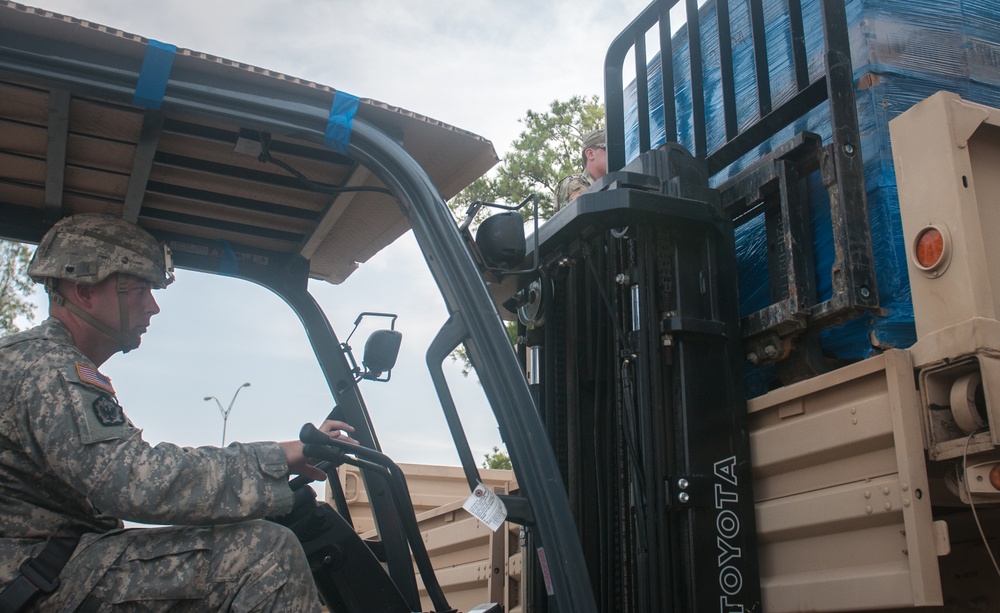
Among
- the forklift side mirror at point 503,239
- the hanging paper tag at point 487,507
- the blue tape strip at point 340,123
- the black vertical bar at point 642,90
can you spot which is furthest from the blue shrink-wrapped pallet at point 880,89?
the blue tape strip at point 340,123

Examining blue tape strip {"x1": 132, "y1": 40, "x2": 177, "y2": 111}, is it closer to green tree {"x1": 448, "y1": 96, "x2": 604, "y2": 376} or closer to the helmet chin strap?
the helmet chin strap

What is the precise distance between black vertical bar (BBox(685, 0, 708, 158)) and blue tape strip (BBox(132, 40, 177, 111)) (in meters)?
1.70

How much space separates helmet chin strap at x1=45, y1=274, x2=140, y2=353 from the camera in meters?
2.36

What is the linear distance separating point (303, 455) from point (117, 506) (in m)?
0.43

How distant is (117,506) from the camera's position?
1994 millimetres

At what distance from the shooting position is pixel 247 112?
7.59 ft

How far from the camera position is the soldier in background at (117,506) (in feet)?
6.61

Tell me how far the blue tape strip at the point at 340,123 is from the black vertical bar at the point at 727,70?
4.21 feet

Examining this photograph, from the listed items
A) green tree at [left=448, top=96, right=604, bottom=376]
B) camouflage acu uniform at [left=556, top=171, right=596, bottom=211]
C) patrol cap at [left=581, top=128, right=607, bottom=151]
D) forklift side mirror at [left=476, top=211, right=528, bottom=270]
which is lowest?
forklift side mirror at [left=476, top=211, right=528, bottom=270]

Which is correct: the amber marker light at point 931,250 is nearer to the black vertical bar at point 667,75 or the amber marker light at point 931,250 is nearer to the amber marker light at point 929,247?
the amber marker light at point 929,247

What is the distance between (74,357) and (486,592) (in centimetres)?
221

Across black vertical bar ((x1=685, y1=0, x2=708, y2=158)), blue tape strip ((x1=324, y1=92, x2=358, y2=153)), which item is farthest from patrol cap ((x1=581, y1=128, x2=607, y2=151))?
blue tape strip ((x1=324, y1=92, x2=358, y2=153))

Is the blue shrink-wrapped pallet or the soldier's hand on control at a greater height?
the blue shrink-wrapped pallet

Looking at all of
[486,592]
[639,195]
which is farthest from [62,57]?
[486,592]
